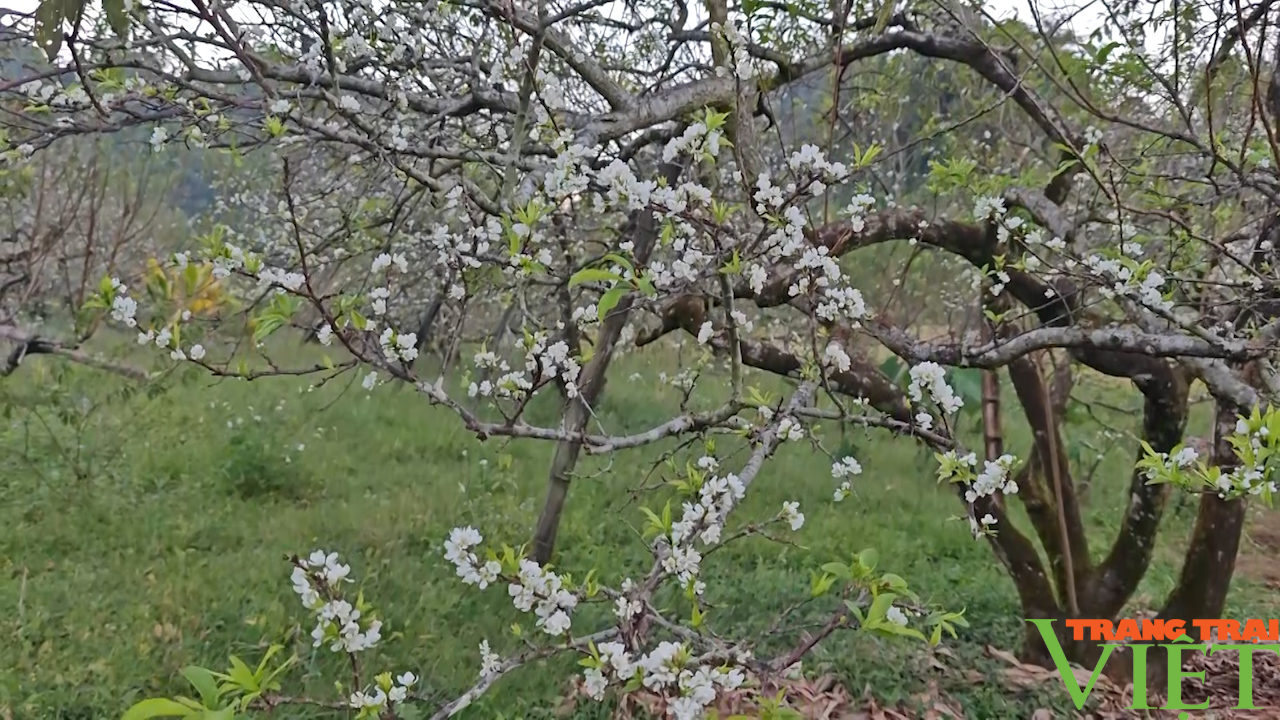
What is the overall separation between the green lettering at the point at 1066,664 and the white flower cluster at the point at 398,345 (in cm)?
270

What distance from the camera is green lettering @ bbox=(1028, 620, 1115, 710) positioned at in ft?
9.43

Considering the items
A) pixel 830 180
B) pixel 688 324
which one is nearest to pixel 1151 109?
pixel 688 324

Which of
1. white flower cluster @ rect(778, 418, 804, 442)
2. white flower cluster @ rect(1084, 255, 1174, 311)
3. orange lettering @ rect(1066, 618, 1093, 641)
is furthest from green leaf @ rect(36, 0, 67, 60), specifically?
orange lettering @ rect(1066, 618, 1093, 641)

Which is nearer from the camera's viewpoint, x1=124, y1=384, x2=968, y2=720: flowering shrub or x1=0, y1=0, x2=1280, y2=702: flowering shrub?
x1=124, y1=384, x2=968, y2=720: flowering shrub

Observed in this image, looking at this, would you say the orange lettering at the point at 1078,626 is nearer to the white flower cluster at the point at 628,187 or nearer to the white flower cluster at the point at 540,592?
the white flower cluster at the point at 540,592

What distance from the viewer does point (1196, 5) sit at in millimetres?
2557

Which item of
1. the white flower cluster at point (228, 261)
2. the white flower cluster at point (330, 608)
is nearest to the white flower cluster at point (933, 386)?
the white flower cluster at point (330, 608)

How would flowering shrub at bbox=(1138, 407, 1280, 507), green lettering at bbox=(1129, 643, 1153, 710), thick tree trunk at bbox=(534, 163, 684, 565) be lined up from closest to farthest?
flowering shrub at bbox=(1138, 407, 1280, 507) < green lettering at bbox=(1129, 643, 1153, 710) < thick tree trunk at bbox=(534, 163, 684, 565)

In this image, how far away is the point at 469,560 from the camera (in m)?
1.34

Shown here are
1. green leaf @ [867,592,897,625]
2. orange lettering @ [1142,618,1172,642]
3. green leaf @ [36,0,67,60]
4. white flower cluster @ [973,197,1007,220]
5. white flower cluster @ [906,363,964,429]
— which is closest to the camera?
green leaf @ [36,0,67,60]

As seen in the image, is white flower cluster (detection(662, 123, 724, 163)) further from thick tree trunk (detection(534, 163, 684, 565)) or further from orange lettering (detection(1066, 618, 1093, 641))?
orange lettering (detection(1066, 618, 1093, 641))

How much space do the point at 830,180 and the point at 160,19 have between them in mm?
2324

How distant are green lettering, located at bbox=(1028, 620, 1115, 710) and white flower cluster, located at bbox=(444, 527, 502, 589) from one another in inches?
98.9

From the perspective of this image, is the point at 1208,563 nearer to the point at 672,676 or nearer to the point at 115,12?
the point at 672,676
